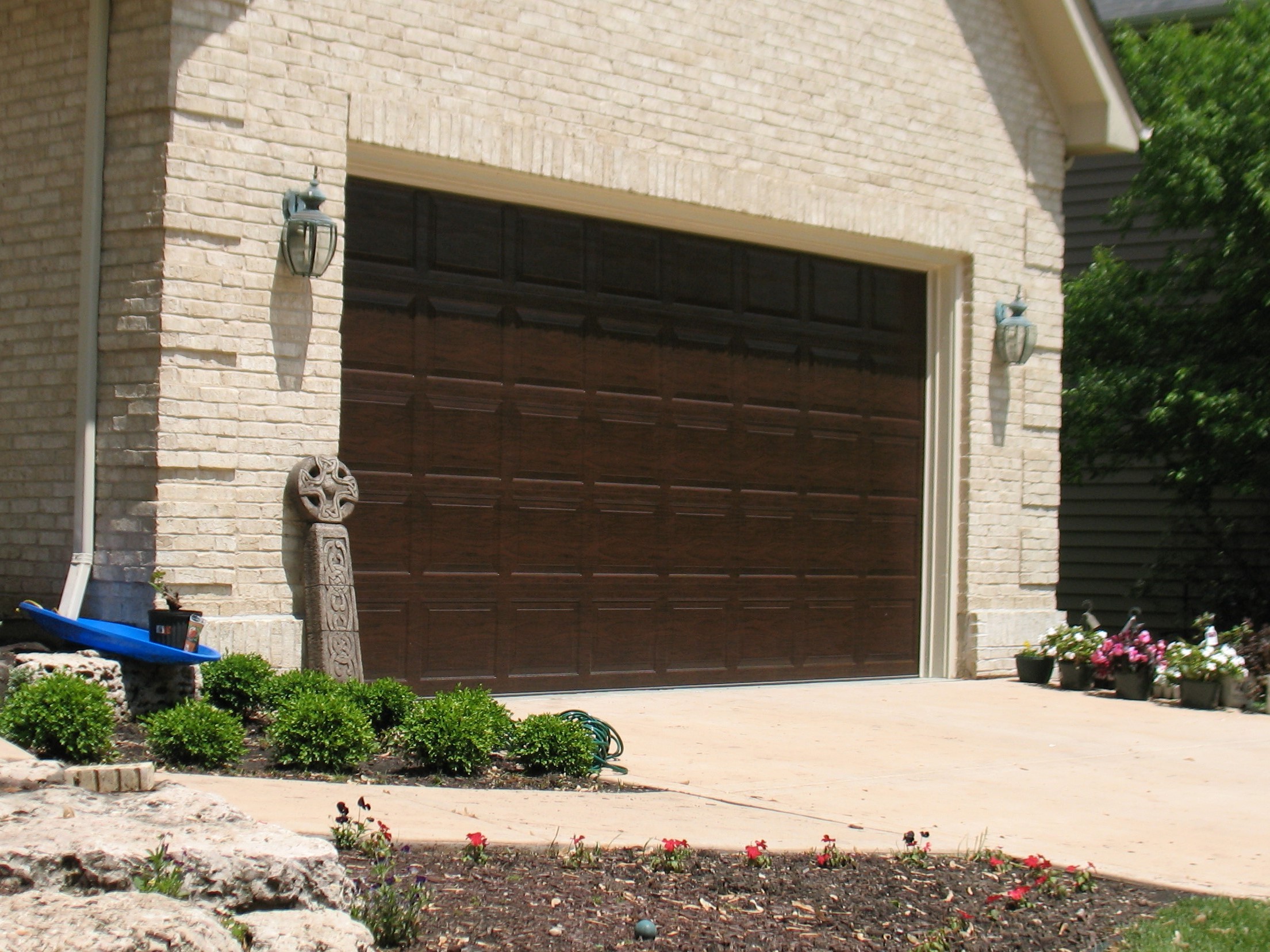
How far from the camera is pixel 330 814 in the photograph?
5.56m

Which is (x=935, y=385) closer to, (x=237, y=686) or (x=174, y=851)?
(x=237, y=686)

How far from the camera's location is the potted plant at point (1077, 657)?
40.9 ft

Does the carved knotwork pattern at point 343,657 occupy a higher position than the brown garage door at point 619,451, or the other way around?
the brown garage door at point 619,451

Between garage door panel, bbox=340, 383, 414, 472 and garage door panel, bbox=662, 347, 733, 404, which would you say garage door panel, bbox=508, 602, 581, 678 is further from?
garage door panel, bbox=662, 347, 733, 404

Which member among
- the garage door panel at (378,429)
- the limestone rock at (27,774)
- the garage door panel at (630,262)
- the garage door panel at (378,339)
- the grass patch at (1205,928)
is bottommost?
the grass patch at (1205,928)

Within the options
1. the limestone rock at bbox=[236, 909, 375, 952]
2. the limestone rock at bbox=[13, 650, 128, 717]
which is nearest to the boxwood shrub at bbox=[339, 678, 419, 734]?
the limestone rock at bbox=[13, 650, 128, 717]

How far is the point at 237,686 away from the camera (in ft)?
26.5

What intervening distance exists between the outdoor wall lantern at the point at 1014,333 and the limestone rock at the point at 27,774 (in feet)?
33.1

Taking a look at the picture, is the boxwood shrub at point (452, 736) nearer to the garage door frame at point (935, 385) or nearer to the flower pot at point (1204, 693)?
the garage door frame at point (935, 385)

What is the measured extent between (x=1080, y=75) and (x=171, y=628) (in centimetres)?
975

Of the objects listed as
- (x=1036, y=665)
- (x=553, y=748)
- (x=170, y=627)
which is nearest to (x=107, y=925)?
(x=553, y=748)

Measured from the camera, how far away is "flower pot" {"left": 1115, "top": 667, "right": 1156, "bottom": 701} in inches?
467

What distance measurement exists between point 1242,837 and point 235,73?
22.8 ft

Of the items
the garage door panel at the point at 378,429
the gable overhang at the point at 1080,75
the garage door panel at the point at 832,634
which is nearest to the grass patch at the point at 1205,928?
the garage door panel at the point at 378,429
